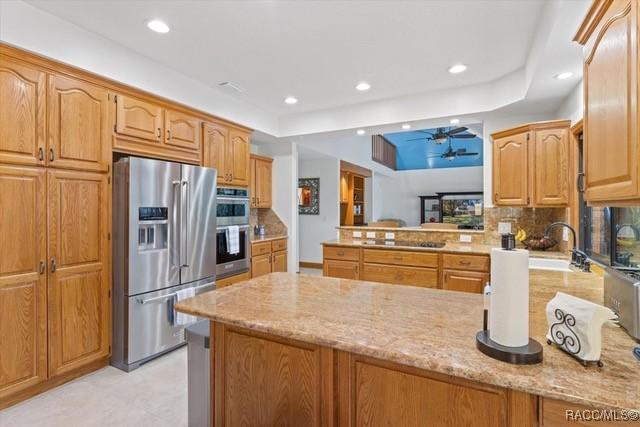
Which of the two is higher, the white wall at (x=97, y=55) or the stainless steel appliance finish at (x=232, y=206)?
the white wall at (x=97, y=55)

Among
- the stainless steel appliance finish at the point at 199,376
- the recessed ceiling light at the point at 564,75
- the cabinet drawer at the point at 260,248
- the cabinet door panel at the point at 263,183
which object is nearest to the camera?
the stainless steel appliance finish at the point at 199,376

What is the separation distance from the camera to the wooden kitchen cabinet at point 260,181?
15.9 feet

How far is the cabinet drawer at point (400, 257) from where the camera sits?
143 inches

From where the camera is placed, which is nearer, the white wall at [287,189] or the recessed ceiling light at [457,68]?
the recessed ceiling light at [457,68]

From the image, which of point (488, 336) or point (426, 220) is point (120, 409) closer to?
point (488, 336)

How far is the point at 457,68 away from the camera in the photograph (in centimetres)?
317

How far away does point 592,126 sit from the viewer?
1.33 metres

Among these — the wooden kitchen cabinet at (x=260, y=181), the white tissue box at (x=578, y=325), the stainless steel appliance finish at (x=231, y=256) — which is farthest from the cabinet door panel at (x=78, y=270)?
the white tissue box at (x=578, y=325)

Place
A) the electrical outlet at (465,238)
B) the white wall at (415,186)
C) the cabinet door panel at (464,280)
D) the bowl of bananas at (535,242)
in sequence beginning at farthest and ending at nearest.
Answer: the white wall at (415,186), the electrical outlet at (465,238), the bowl of bananas at (535,242), the cabinet door panel at (464,280)

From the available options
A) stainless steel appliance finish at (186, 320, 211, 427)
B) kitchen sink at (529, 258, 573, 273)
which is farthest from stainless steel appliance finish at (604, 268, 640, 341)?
stainless steel appliance finish at (186, 320, 211, 427)

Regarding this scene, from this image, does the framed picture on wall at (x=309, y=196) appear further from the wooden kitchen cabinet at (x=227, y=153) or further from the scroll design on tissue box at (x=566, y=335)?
the scroll design on tissue box at (x=566, y=335)

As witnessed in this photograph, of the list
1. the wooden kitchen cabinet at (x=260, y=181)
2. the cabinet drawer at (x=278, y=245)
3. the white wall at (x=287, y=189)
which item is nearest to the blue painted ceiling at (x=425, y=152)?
the white wall at (x=287, y=189)

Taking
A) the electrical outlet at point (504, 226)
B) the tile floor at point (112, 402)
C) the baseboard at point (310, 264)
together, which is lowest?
the tile floor at point (112, 402)

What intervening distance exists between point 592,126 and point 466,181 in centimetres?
1003
